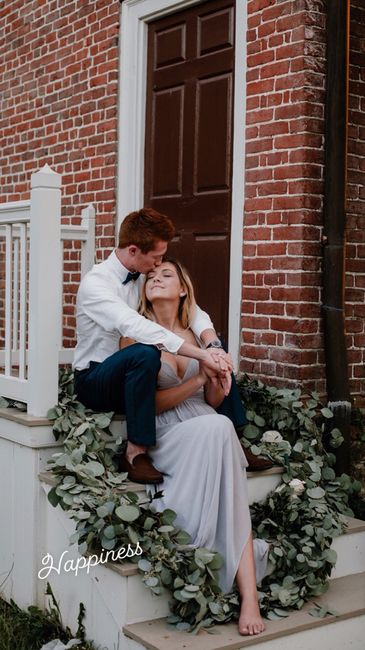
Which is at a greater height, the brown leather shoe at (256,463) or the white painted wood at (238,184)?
the white painted wood at (238,184)

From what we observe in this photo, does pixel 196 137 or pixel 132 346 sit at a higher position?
pixel 196 137

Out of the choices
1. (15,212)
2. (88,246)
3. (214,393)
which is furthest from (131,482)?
(88,246)

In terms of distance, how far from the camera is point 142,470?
383cm

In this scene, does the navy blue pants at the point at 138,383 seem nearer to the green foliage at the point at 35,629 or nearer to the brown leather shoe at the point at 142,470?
the brown leather shoe at the point at 142,470

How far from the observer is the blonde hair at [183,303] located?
4.25 meters

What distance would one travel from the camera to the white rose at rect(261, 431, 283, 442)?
14.2 feet

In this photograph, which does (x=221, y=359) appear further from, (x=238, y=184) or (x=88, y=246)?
(x=88, y=246)

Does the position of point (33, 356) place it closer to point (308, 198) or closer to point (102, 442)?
point (102, 442)

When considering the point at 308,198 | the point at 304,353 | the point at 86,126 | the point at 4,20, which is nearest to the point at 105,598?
the point at 304,353

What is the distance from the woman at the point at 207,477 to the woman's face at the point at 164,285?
11.4 inches

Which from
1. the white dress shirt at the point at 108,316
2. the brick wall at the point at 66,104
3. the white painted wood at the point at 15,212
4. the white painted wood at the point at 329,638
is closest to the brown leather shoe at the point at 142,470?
the white dress shirt at the point at 108,316

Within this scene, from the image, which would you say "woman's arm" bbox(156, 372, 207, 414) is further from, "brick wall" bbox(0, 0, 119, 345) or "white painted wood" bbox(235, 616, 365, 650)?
"brick wall" bbox(0, 0, 119, 345)

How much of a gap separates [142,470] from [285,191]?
172cm

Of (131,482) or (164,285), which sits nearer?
(131,482)
